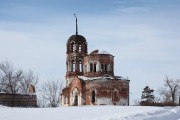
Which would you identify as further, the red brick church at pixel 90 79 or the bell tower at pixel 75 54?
the bell tower at pixel 75 54

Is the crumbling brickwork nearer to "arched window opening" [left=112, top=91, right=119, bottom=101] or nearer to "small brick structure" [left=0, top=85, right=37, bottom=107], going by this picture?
"arched window opening" [left=112, top=91, right=119, bottom=101]

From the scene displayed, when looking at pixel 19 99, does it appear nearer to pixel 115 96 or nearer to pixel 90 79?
pixel 90 79

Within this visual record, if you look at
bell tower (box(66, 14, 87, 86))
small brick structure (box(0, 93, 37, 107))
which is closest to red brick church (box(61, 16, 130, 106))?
bell tower (box(66, 14, 87, 86))

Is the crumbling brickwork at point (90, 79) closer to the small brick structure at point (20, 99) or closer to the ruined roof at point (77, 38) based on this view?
the ruined roof at point (77, 38)

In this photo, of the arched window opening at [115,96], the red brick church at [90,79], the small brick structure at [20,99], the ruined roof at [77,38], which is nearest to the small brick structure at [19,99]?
the small brick structure at [20,99]

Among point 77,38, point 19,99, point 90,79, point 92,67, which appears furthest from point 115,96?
point 19,99

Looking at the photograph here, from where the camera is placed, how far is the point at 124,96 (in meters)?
51.2

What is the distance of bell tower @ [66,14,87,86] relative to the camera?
5497 centimetres

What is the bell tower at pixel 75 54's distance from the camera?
54969 millimetres

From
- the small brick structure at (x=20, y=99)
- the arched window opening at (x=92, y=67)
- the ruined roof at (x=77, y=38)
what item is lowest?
the small brick structure at (x=20, y=99)

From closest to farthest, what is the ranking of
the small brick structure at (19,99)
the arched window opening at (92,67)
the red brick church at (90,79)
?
the small brick structure at (19,99)
the red brick church at (90,79)
the arched window opening at (92,67)

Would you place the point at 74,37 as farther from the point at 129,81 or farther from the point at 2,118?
the point at 2,118

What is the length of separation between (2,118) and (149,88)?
247ft

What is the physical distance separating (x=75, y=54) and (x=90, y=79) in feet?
18.0
